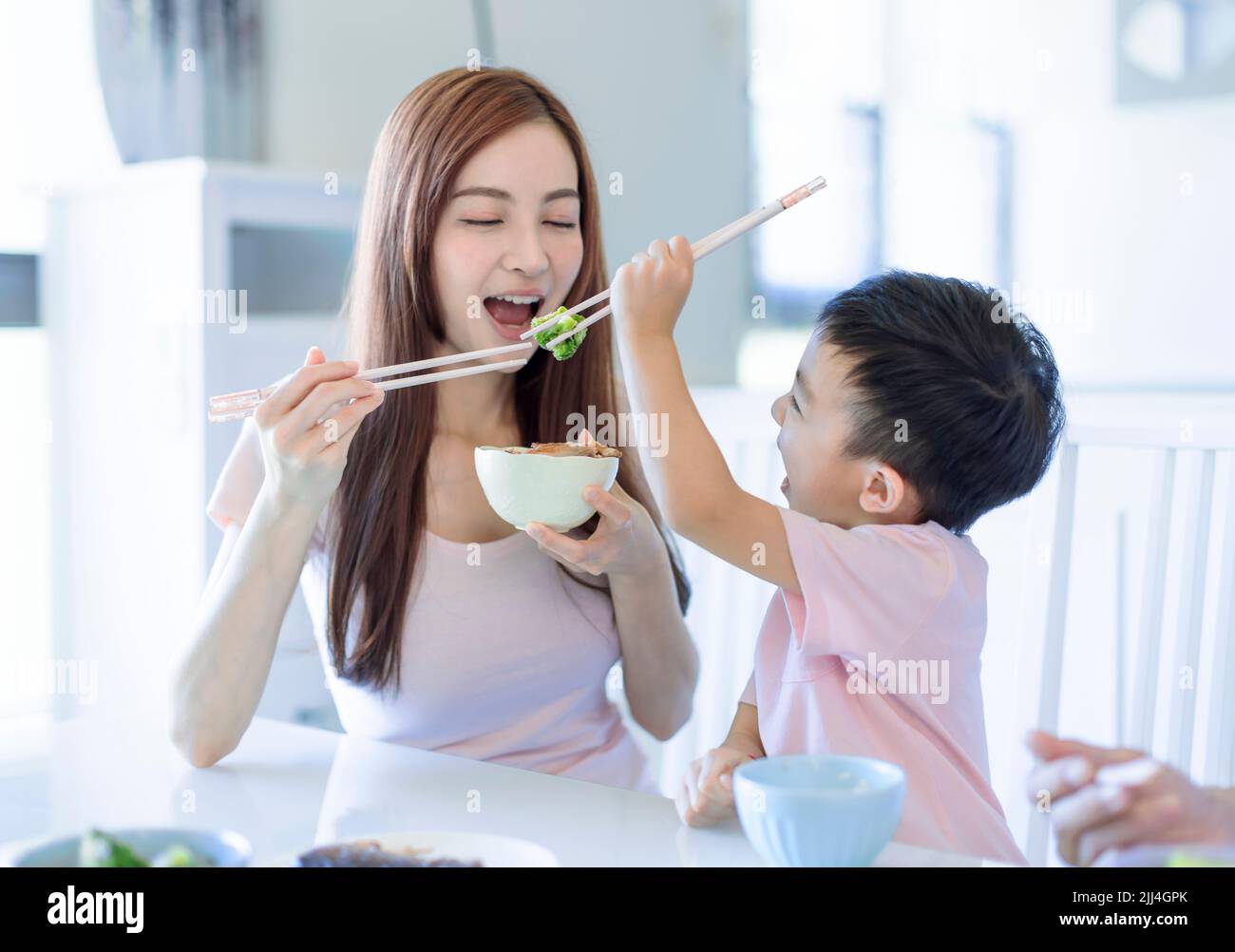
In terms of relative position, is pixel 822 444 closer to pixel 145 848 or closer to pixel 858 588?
pixel 858 588

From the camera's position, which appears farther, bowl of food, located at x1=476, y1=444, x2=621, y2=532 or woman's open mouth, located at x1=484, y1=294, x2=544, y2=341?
woman's open mouth, located at x1=484, y1=294, x2=544, y2=341

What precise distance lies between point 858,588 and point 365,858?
19.1 inches

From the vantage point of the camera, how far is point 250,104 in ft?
8.35

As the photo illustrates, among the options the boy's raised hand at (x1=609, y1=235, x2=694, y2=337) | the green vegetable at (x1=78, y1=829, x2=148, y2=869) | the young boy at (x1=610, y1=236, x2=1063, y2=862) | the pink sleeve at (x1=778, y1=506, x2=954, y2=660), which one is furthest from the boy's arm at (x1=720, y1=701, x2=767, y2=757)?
the green vegetable at (x1=78, y1=829, x2=148, y2=869)

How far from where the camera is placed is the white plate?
0.83 metres

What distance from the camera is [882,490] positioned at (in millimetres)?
1194

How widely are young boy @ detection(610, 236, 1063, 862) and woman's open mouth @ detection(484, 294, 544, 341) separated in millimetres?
312

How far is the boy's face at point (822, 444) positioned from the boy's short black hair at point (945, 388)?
0.01 metres

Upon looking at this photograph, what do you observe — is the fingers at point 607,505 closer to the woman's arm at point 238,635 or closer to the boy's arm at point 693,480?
the boy's arm at point 693,480

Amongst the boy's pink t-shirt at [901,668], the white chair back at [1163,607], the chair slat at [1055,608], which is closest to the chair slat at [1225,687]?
the white chair back at [1163,607]

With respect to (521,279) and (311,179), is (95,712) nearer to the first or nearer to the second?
(311,179)

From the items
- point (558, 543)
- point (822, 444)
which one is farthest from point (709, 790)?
point (822, 444)

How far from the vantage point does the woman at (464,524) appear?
138 cm

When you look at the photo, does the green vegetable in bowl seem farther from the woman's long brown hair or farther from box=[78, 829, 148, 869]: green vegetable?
the woman's long brown hair
